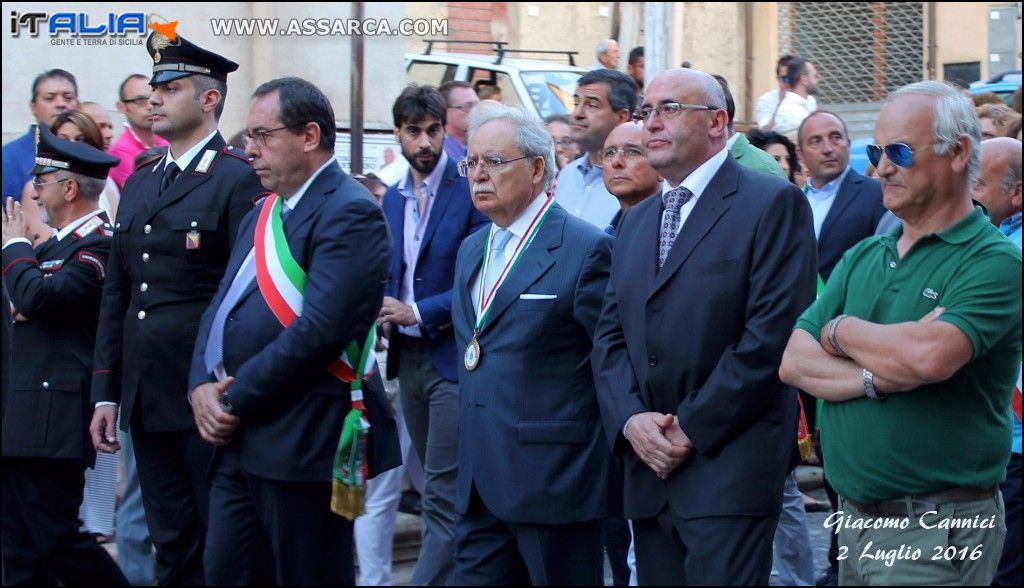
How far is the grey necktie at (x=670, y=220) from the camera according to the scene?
493 centimetres

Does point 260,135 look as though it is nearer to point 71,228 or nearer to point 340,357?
point 340,357

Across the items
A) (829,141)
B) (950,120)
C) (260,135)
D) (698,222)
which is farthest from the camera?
(829,141)

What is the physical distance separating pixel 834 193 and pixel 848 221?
1.05 feet

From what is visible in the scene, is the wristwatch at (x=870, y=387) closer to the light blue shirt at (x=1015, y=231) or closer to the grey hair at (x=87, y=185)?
the light blue shirt at (x=1015, y=231)

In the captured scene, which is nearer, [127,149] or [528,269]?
[528,269]

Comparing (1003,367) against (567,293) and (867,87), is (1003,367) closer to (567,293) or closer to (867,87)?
(567,293)

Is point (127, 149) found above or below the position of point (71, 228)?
above

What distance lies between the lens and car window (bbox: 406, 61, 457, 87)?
13180 millimetres

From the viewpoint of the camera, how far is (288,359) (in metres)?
5.16

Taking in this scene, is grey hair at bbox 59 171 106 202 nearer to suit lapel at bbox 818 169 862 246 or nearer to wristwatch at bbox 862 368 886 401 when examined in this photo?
suit lapel at bbox 818 169 862 246

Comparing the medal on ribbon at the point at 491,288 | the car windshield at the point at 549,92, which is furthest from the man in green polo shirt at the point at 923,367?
the car windshield at the point at 549,92

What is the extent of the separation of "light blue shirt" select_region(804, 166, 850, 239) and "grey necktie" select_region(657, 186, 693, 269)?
281 centimetres

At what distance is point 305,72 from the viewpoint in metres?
10.4

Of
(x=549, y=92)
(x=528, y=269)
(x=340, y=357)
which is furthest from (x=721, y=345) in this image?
(x=549, y=92)
